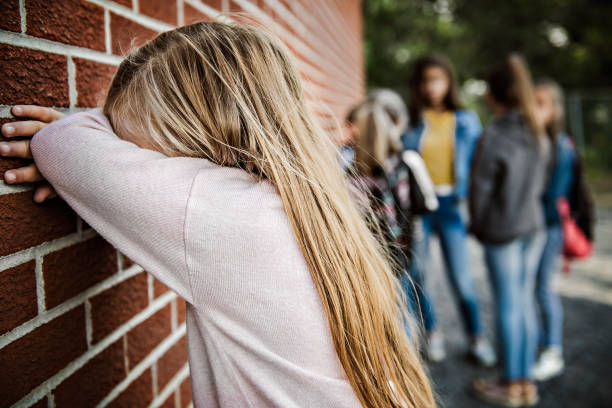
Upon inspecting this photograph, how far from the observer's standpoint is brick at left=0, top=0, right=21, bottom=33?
80 centimetres

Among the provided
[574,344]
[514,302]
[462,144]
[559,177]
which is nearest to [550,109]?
[559,177]

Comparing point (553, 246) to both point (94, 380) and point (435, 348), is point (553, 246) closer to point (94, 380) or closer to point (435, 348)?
point (435, 348)

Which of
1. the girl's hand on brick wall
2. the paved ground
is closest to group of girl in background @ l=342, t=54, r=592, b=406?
the paved ground

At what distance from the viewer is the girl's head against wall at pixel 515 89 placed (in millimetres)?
2930

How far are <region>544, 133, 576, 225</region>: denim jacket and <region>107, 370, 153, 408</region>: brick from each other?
3295 mm

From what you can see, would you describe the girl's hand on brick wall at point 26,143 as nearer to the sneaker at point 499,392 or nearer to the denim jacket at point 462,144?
the sneaker at point 499,392

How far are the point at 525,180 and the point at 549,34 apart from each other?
21708 millimetres

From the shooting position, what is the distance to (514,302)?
2.98 metres

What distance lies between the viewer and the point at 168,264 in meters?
0.91

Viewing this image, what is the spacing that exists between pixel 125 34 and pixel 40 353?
2.54ft

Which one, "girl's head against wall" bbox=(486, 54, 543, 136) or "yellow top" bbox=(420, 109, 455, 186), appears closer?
"girl's head against wall" bbox=(486, 54, 543, 136)

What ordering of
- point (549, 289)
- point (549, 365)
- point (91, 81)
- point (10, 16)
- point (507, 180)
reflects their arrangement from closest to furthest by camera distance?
1. point (10, 16)
2. point (91, 81)
3. point (507, 180)
4. point (549, 365)
5. point (549, 289)

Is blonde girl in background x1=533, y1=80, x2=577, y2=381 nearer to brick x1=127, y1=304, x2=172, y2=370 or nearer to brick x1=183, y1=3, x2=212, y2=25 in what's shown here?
brick x1=183, y1=3, x2=212, y2=25

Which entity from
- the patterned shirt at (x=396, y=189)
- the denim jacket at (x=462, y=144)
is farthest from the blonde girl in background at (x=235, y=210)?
the denim jacket at (x=462, y=144)
